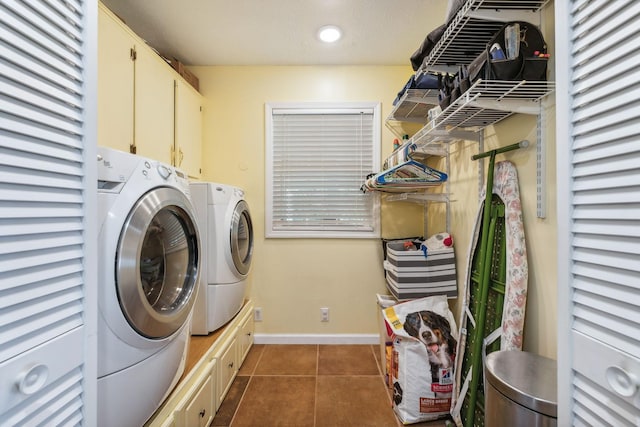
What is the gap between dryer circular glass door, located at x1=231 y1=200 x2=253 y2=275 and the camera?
1.90m

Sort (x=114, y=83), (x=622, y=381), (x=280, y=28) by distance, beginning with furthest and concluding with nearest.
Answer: (x=280, y=28) → (x=114, y=83) → (x=622, y=381)

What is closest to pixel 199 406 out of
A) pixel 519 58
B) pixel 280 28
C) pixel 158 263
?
pixel 158 263

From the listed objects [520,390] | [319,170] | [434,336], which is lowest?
[434,336]

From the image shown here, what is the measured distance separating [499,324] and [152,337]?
150cm

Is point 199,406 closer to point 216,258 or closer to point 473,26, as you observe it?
point 216,258

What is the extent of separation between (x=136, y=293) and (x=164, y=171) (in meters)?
0.49

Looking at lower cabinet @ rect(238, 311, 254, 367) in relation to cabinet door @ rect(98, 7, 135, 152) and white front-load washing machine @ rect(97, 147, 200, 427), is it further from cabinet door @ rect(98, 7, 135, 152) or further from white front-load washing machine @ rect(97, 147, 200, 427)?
cabinet door @ rect(98, 7, 135, 152)

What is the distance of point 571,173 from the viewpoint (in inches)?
25.4

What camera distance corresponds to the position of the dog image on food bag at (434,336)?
4.89 ft

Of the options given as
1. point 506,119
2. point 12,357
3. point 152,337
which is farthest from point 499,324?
point 12,357

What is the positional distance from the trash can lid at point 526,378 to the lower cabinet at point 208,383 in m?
1.28

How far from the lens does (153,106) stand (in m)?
1.77

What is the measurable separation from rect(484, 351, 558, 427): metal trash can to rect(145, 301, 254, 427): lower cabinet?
49.7 inches

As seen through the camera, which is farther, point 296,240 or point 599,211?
point 296,240
